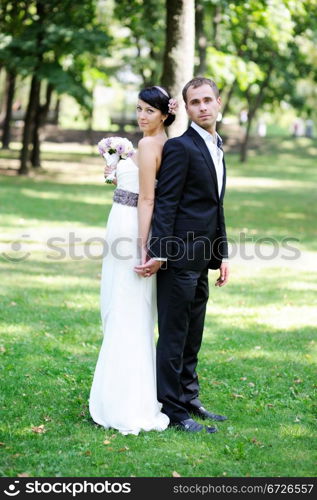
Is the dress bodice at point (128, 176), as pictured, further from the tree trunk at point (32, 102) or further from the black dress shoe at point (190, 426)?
the tree trunk at point (32, 102)

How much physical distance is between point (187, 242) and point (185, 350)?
0.90 m

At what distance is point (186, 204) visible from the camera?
5.32 meters

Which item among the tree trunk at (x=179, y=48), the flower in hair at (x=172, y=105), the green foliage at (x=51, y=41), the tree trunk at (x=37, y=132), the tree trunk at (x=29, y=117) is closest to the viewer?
the flower in hair at (x=172, y=105)

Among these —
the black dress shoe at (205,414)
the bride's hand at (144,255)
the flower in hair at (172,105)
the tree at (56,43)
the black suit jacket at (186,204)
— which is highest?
the tree at (56,43)

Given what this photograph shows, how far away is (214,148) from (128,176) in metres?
0.64

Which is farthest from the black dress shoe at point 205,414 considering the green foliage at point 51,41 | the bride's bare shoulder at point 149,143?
the green foliage at point 51,41

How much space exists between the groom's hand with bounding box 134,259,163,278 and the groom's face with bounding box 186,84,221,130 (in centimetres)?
101

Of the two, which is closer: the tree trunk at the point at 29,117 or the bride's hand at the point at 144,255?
the bride's hand at the point at 144,255

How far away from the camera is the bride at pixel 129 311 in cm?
536

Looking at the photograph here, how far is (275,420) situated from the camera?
5.80m

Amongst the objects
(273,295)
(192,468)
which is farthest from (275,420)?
(273,295)

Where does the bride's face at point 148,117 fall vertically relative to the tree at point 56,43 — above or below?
below

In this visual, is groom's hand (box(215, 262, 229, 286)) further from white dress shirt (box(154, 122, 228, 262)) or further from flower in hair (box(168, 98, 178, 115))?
flower in hair (box(168, 98, 178, 115))

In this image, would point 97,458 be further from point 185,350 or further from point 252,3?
point 252,3
